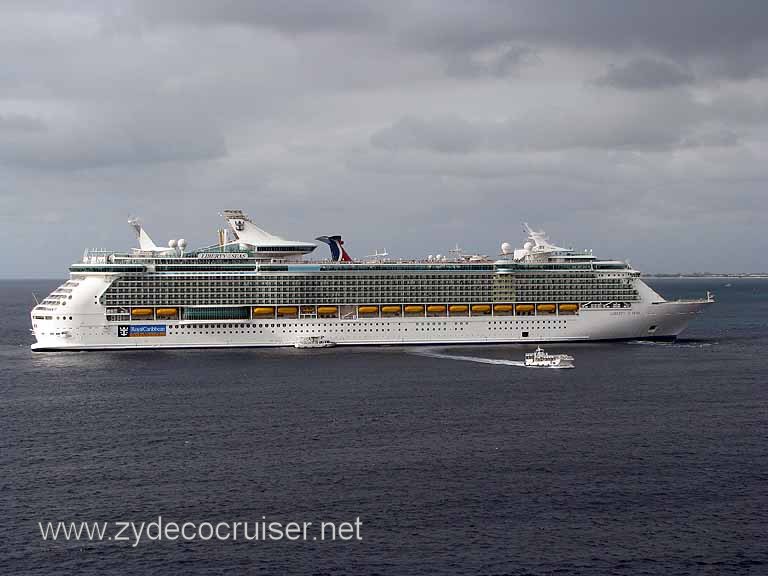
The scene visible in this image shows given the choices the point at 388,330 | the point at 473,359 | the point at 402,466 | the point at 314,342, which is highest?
the point at 388,330

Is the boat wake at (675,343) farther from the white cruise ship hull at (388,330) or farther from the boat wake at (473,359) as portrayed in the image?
the boat wake at (473,359)

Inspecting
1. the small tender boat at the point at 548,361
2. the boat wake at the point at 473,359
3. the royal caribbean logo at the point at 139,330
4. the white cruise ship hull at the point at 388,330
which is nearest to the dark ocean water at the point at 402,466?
the small tender boat at the point at 548,361

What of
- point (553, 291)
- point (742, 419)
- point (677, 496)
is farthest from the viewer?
point (553, 291)

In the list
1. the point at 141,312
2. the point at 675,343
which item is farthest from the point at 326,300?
the point at 675,343

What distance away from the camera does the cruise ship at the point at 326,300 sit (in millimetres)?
93312

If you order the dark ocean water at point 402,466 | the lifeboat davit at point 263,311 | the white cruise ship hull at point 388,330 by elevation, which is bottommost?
the dark ocean water at point 402,466

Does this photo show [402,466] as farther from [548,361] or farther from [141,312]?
[141,312]

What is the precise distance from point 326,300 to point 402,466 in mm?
53158

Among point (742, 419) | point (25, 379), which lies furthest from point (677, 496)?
point (25, 379)

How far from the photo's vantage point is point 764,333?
11888 cm

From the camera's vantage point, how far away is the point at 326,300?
98.0 meters

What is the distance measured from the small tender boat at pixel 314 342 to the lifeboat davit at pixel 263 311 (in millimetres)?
4469

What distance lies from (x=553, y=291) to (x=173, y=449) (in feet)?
199

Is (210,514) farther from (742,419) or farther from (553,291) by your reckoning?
(553,291)
